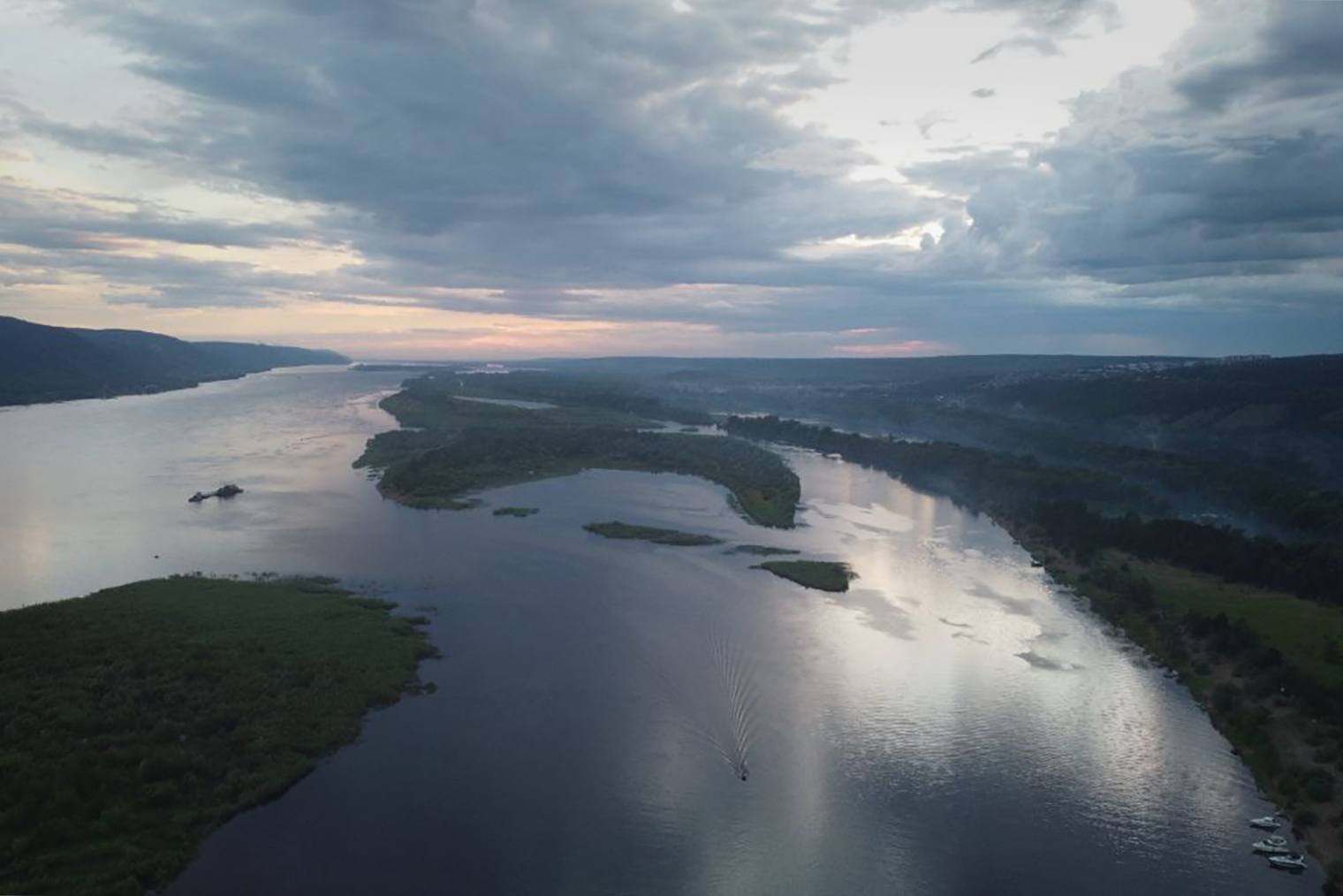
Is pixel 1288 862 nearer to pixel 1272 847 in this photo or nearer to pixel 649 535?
pixel 1272 847

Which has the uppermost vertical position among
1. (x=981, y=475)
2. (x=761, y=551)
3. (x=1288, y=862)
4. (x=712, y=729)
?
(x=981, y=475)

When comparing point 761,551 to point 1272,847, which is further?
point 761,551

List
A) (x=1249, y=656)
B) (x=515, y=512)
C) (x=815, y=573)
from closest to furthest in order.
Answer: (x=1249, y=656) < (x=815, y=573) < (x=515, y=512)

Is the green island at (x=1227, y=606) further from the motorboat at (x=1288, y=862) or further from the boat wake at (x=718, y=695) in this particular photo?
the boat wake at (x=718, y=695)

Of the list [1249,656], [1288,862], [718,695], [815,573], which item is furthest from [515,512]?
[1288,862]

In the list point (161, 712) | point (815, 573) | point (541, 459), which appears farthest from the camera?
point (541, 459)

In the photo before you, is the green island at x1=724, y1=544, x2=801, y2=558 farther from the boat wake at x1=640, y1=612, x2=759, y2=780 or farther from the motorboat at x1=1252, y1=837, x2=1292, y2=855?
the motorboat at x1=1252, y1=837, x2=1292, y2=855

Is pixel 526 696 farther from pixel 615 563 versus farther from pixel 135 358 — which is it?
pixel 135 358
